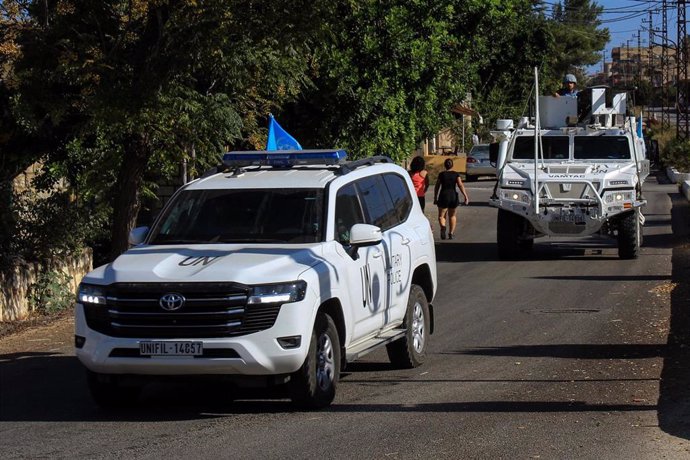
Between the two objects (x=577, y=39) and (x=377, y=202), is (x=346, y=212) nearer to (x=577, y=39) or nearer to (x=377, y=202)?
(x=377, y=202)

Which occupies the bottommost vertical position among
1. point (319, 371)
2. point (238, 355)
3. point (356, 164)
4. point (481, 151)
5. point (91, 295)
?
point (481, 151)

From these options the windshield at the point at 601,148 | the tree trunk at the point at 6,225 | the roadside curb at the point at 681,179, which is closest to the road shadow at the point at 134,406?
the tree trunk at the point at 6,225

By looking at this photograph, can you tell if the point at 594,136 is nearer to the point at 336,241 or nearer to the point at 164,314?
the point at 336,241

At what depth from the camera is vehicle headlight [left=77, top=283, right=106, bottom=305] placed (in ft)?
28.2

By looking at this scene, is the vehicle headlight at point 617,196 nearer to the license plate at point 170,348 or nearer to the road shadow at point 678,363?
the road shadow at point 678,363

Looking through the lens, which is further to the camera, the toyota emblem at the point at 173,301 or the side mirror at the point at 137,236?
the side mirror at the point at 137,236

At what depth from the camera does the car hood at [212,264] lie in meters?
8.34

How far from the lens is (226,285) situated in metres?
8.24

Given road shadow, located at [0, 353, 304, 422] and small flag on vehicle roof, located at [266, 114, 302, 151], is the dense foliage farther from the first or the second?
road shadow, located at [0, 353, 304, 422]

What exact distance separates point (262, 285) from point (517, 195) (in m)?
12.7

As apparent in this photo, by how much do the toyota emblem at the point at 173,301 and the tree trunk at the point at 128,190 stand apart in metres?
6.42

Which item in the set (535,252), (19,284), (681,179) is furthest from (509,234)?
(681,179)

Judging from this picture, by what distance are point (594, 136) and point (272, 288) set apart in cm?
1424

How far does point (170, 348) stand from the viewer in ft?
27.4
